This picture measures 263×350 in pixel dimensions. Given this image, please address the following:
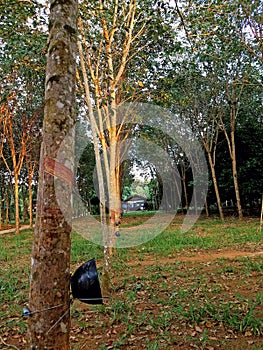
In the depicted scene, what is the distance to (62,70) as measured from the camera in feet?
6.57

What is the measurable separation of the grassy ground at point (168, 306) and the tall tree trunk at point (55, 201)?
1.98 meters

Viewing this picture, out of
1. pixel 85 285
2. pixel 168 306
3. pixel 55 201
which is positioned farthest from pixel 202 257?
pixel 55 201

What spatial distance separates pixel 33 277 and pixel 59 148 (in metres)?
0.80

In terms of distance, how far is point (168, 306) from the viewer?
460 centimetres

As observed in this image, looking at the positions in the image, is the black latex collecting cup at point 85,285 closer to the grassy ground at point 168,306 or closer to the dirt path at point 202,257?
the grassy ground at point 168,306

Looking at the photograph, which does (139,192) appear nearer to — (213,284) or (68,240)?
(213,284)

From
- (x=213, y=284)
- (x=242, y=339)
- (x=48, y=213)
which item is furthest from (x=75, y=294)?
(x=213, y=284)

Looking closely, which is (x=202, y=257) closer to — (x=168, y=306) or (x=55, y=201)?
(x=168, y=306)

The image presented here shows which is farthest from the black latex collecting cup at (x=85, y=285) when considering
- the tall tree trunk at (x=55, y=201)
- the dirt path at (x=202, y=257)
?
the dirt path at (x=202, y=257)

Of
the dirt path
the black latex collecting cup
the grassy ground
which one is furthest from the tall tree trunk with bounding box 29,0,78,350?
the dirt path

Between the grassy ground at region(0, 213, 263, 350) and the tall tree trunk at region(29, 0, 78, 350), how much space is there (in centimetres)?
198

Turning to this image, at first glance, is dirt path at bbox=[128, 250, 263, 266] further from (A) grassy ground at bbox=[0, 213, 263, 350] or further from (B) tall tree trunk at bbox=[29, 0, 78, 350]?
(B) tall tree trunk at bbox=[29, 0, 78, 350]

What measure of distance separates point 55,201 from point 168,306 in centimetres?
342

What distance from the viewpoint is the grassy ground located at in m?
3.59
